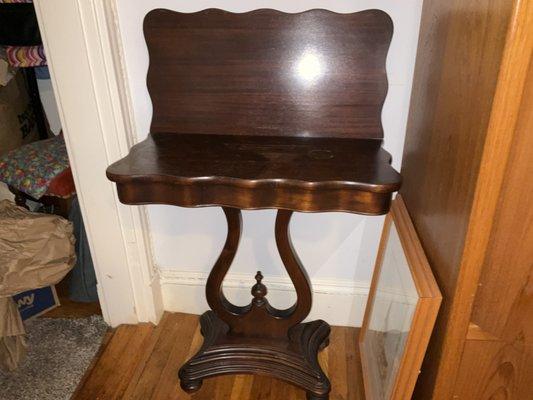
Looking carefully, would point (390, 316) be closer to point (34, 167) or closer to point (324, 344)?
point (324, 344)

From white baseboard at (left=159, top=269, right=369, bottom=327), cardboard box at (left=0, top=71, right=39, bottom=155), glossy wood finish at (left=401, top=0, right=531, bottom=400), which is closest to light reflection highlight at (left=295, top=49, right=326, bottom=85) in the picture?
glossy wood finish at (left=401, top=0, right=531, bottom=400)

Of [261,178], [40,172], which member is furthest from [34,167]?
[261,178]

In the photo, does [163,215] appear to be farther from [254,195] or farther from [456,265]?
[456,265]

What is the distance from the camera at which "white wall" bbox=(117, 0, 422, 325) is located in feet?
4.33

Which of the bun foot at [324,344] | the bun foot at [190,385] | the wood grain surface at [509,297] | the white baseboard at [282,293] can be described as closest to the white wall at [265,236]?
the white baseboard at [282,293]

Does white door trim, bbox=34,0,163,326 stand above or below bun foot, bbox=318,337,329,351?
above

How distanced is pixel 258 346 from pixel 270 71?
95 cm

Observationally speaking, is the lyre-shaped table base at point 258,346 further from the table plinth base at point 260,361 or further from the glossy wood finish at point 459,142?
the glossy wood finish at point 459,142

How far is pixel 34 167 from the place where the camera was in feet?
5.87

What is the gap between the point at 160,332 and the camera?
5.80 ft

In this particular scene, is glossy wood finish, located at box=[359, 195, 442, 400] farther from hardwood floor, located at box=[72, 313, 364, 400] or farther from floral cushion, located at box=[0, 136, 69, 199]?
floral cushion, located at box=[0, 136, 69, 199]

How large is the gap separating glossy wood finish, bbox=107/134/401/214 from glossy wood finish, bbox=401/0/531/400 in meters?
0.14

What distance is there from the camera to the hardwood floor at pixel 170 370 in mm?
1493

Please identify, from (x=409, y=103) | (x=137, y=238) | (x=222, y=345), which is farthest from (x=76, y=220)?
(x=409, y=103)
